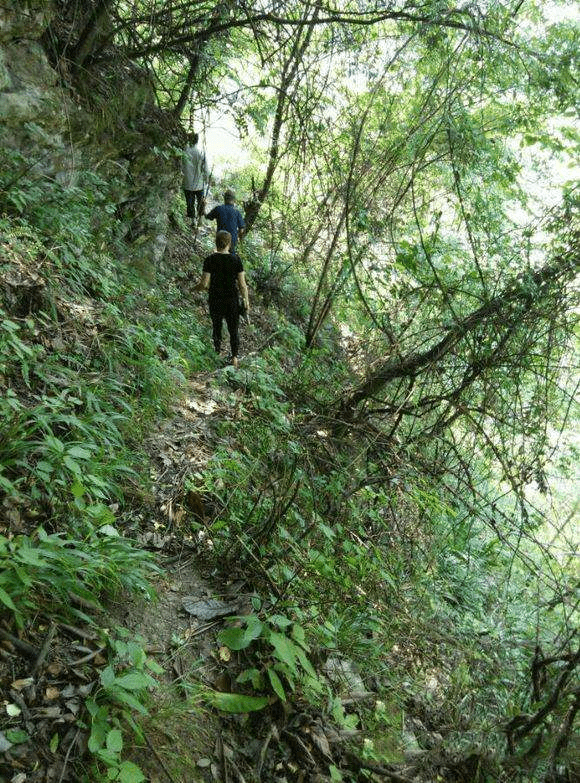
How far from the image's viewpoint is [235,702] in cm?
261

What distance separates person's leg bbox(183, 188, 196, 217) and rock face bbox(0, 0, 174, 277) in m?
1.42

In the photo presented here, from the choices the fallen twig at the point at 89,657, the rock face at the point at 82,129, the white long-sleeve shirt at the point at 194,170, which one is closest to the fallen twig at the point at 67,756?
the fallen twig at the point at 89,657

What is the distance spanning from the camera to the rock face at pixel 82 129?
18.0 ft

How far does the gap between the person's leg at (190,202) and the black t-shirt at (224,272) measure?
3573 millimetres

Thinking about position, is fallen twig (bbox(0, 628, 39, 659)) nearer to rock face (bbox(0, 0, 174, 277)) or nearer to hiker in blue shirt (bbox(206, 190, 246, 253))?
rock face (bbox(0, 0, 174, 277))

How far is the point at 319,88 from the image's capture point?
7.82m

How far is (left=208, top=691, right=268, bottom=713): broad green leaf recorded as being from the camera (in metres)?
2.58

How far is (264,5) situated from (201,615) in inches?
248

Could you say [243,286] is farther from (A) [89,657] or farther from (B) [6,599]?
(B) [6,599]

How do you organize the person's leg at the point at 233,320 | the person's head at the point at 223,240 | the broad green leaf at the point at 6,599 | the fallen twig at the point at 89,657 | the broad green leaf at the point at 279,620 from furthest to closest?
the person's leg at the point at 233,320 → the person's head at the point at 223,240 → the broad green leaf at the point at 279,620 → the fallen twig at the point at 89,657 → the broad green leaf at the point at 6,599

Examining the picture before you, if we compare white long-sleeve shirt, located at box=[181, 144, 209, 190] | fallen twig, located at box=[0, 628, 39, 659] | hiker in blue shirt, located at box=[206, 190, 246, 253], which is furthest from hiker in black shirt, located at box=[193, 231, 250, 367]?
fallen twig, located at box=[0, 628, 39, 659]

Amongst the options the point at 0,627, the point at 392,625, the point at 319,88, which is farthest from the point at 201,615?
the point at 319,88

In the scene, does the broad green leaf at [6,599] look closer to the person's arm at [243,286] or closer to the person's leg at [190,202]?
the person's arm at [243,286]

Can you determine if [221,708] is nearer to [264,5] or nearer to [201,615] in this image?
[201,615]
